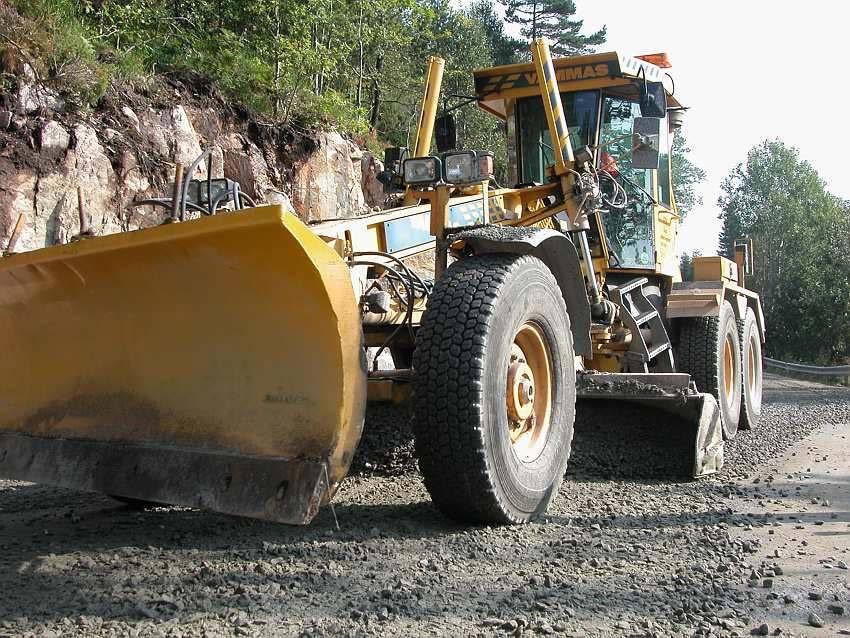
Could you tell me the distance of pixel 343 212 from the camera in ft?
47.8

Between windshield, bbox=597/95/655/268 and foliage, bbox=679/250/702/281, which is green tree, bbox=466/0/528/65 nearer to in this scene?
foliage, bbox=679/250/702/281

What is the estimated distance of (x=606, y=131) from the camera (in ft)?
21.7

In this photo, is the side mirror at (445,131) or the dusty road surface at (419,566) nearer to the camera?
the dusty road surface at (419,566)

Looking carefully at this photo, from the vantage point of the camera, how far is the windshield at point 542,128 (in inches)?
261

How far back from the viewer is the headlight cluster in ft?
13.1

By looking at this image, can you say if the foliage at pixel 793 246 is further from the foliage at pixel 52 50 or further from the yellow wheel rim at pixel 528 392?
the yellow wheel rim at pixel 528 392

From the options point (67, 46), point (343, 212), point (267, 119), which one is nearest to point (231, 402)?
point (67, 46)

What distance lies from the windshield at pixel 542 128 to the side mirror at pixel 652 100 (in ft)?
1.94

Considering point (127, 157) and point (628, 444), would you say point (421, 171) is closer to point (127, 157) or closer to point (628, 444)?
point (628, 444)

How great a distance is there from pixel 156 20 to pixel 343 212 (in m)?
4.44

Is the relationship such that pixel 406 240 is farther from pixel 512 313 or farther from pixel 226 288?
pixel 226 288

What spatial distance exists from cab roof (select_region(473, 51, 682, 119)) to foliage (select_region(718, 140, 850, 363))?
2644 cm

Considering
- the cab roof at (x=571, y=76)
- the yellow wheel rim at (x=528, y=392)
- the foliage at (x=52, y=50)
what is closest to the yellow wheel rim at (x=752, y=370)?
the cab roof at (x=571, y=76)

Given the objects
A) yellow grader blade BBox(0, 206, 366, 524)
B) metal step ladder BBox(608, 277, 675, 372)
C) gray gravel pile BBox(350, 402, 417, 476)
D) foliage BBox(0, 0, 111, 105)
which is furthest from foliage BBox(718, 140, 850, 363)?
yellow grader blade BBox(0, 206, 366, 524)
